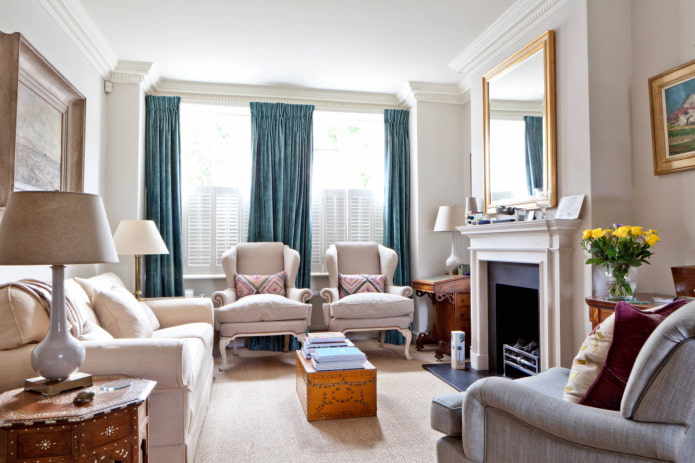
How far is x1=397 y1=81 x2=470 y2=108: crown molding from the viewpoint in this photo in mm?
5129

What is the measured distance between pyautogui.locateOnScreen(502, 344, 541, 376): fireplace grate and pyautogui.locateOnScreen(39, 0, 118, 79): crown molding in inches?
158

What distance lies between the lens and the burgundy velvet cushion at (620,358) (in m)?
1.35

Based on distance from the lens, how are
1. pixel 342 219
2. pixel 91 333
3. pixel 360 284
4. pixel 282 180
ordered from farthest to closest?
pixel 342 219 → pixel 282 180 → pixel 360 284 → pixel 91 333

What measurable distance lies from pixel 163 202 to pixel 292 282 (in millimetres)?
1547

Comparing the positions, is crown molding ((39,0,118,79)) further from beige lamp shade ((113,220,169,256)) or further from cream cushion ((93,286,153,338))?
cream cushion ((93,286,153,338))

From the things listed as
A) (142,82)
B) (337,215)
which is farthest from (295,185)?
(142,82)

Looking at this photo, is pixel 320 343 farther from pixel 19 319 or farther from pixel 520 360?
pixel 19 319

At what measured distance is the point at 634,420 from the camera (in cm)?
121

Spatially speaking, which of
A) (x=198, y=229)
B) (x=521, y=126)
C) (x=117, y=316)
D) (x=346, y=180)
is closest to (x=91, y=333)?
(x=117, y=316)

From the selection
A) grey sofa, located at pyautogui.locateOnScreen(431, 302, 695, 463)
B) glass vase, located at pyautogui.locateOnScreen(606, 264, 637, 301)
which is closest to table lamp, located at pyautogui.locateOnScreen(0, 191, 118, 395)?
grey sofa, located at pyautogui.locateOnScreen(431, 302, 695, 463)

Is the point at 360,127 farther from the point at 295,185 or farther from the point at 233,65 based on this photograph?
the point at 233,65

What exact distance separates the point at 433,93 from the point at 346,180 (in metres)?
1.39

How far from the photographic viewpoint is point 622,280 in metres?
2.58

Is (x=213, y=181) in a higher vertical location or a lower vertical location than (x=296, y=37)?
lower
